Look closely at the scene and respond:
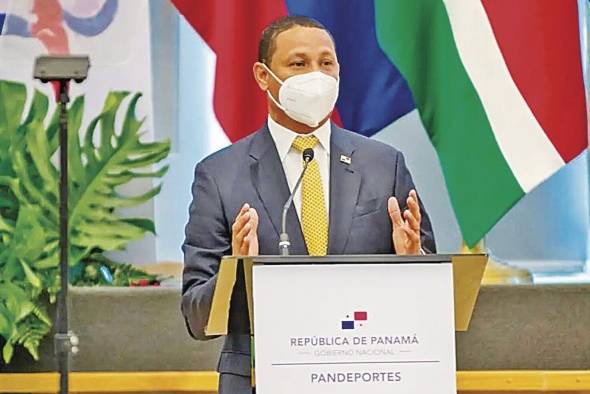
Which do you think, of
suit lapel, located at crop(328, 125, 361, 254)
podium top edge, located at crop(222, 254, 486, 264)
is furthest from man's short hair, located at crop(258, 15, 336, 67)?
podium top edge, located at crop(222, 254, 486, 264)

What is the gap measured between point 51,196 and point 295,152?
1185mm

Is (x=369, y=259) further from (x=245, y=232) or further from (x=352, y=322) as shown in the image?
(x=245, y=232)

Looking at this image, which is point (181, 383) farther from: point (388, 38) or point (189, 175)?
point (388, 38)

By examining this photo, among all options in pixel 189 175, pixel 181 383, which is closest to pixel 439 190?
pixel 189 175

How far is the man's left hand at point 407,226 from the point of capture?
2225 millimetres

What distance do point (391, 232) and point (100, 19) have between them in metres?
1.55

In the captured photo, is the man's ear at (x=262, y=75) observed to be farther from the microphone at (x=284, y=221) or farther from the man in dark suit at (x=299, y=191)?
the microphone at (x=284, y=221)

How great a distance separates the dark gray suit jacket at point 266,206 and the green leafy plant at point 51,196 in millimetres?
1004

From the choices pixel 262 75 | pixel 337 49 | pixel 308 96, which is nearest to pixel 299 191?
pixel 308 96

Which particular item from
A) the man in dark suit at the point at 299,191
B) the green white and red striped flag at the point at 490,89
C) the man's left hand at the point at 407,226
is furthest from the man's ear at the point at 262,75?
the green white and red striped flag at the point at 490,89

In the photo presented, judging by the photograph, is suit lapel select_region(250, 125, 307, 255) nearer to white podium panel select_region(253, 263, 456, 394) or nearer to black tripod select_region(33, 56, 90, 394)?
white podium panel select_region(253, 263, 456, 394)

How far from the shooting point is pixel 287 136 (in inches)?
96.1

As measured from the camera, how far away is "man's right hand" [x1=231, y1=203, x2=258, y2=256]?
6.89ft

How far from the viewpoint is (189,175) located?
352 cm
